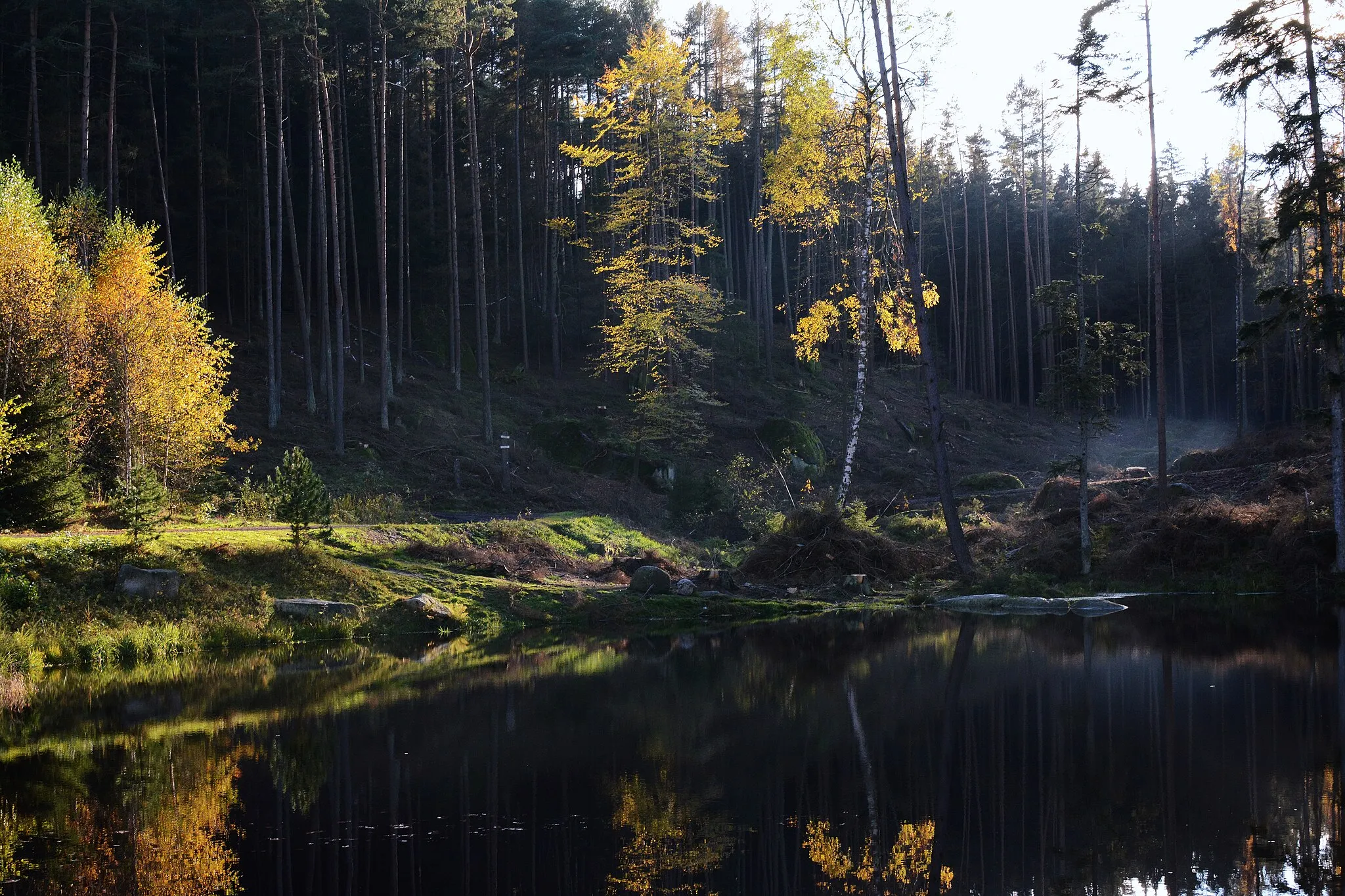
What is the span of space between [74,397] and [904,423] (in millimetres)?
34036

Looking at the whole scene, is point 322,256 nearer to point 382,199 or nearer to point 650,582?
point 382,199

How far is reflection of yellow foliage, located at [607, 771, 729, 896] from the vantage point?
6230 millimetres

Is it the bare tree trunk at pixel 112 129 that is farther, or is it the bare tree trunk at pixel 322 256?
the bare tree trunk at pixel 322 256

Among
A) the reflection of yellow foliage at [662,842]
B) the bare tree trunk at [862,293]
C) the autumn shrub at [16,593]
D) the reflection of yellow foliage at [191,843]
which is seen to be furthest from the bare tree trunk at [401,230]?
the reflection of yellow foliage at [662,842]

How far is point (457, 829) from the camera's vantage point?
7.43 m

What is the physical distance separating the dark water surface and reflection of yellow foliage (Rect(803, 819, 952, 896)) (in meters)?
0.03

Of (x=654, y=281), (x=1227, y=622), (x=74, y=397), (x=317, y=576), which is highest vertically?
(x=654, y=281)

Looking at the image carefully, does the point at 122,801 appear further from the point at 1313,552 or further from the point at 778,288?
the point at 778,288

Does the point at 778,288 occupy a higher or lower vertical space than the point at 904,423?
higher

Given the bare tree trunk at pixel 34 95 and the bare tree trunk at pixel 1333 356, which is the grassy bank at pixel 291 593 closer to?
the bare tree trunk at pixel 1333 356

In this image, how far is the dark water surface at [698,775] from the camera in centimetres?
647

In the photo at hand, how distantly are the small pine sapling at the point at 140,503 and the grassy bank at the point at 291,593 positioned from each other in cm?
34

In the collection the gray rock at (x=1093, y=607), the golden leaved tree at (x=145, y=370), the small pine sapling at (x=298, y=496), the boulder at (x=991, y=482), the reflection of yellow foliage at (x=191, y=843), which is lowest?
the gray rock at (x=1093, y=607)

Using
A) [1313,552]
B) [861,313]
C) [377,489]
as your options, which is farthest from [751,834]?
[377,489]
